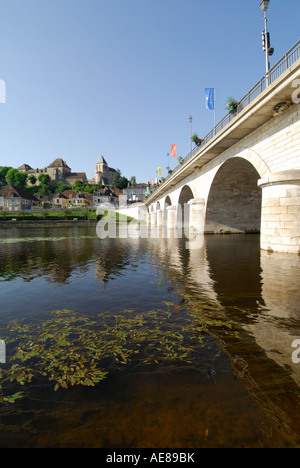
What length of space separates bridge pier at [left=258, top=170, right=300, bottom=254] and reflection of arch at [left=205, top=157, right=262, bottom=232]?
425 inches

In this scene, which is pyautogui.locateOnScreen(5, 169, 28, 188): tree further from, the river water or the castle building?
the river water

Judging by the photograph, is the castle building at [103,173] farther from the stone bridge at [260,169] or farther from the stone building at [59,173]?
the stone bridge at [260,169]

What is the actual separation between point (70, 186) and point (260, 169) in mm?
151058

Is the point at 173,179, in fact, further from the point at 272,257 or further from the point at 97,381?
the point at 97,381

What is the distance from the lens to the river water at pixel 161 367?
2104 millimetres

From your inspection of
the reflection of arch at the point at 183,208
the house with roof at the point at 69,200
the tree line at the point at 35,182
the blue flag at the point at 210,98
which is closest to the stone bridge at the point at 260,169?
the blue flag at the point at 210,98

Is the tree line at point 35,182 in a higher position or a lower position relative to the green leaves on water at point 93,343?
higher

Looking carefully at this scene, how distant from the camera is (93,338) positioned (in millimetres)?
3920

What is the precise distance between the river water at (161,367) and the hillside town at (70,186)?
10869 cm

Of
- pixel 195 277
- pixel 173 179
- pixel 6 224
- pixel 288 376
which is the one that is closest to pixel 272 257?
pixel 195 277

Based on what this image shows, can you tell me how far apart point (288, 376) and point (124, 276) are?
20.1ft

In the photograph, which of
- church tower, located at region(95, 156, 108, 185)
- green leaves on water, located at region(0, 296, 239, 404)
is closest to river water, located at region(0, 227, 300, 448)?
green leaves on water, located at region(0, 296, 239, 404)

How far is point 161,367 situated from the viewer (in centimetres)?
309

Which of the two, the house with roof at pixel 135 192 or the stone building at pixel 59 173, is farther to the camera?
the stone building at pixel 59 173
